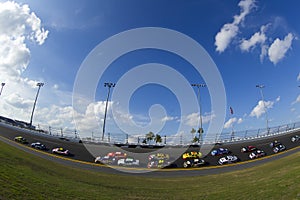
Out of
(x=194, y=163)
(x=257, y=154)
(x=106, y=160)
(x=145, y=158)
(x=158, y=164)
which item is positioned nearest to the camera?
(x=158, y=164)

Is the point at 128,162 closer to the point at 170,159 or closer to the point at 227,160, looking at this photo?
the point at 170,159

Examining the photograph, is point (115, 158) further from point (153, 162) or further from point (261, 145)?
point (261, 145)

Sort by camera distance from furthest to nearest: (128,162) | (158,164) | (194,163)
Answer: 1. (194,163)
2. (128,162)
3. (158,164)

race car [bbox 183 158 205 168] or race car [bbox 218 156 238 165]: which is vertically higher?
race car [bbox 218 156 238 165]

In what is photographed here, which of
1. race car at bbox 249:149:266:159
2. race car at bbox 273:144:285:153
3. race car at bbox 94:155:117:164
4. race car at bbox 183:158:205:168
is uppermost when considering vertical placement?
race car at bbox 273:144:285:153

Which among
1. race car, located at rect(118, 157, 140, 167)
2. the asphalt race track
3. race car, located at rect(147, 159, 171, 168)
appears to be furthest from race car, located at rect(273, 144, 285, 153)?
race car, located at rect(118, 157, 140, 167)

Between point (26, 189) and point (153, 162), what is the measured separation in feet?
111

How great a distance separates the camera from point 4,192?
496 inches

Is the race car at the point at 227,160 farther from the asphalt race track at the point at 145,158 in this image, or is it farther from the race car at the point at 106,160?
the race car at the point at 106,160

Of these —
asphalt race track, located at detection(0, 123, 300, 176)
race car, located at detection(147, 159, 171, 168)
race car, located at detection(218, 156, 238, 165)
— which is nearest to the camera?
asphalt race track, located at detection(0, 123, 300, 176)

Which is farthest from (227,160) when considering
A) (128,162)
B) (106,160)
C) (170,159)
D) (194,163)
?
(106,160)

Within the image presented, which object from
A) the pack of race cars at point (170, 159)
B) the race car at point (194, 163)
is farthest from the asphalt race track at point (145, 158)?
the race car at point (194, 163)

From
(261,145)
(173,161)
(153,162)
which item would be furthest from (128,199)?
(261,145)

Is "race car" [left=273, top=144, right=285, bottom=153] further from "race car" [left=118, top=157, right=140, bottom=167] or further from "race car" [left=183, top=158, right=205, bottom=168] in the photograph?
"race car" [left=118, top=157, right=140, bottom=167]
